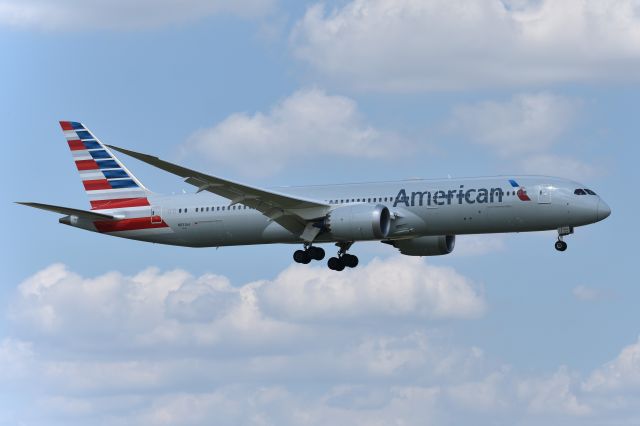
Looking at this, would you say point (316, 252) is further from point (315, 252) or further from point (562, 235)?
point (562, 235)

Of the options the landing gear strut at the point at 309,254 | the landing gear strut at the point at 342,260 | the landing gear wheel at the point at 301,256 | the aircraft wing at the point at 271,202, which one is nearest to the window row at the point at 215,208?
the aircraft wing at the point at 271,202

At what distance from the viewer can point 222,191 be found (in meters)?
73.9

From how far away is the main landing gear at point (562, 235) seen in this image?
239ft

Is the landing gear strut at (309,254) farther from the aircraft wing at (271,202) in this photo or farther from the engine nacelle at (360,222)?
the engine nacelle at (360,222)

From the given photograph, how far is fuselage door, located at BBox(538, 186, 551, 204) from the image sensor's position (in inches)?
2837

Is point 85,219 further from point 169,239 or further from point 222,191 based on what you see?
point 222,191

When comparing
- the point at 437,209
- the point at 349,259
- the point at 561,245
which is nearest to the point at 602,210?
the point at 561,245

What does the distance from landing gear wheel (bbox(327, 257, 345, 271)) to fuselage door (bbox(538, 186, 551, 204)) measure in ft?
47.5

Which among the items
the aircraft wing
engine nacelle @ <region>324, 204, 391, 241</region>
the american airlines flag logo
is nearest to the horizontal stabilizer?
the aircraft wing

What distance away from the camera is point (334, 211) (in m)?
75.2

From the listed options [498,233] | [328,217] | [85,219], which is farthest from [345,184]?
[85,219]

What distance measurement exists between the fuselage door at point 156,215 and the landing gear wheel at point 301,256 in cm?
862

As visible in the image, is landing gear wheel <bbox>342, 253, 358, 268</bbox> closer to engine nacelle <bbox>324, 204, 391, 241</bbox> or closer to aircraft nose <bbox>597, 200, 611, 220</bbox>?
engine nacelle <bbox>324, 204, 391, 241</bbox>

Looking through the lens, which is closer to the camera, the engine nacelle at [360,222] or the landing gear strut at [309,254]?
the engine nacelle at [360,222]
